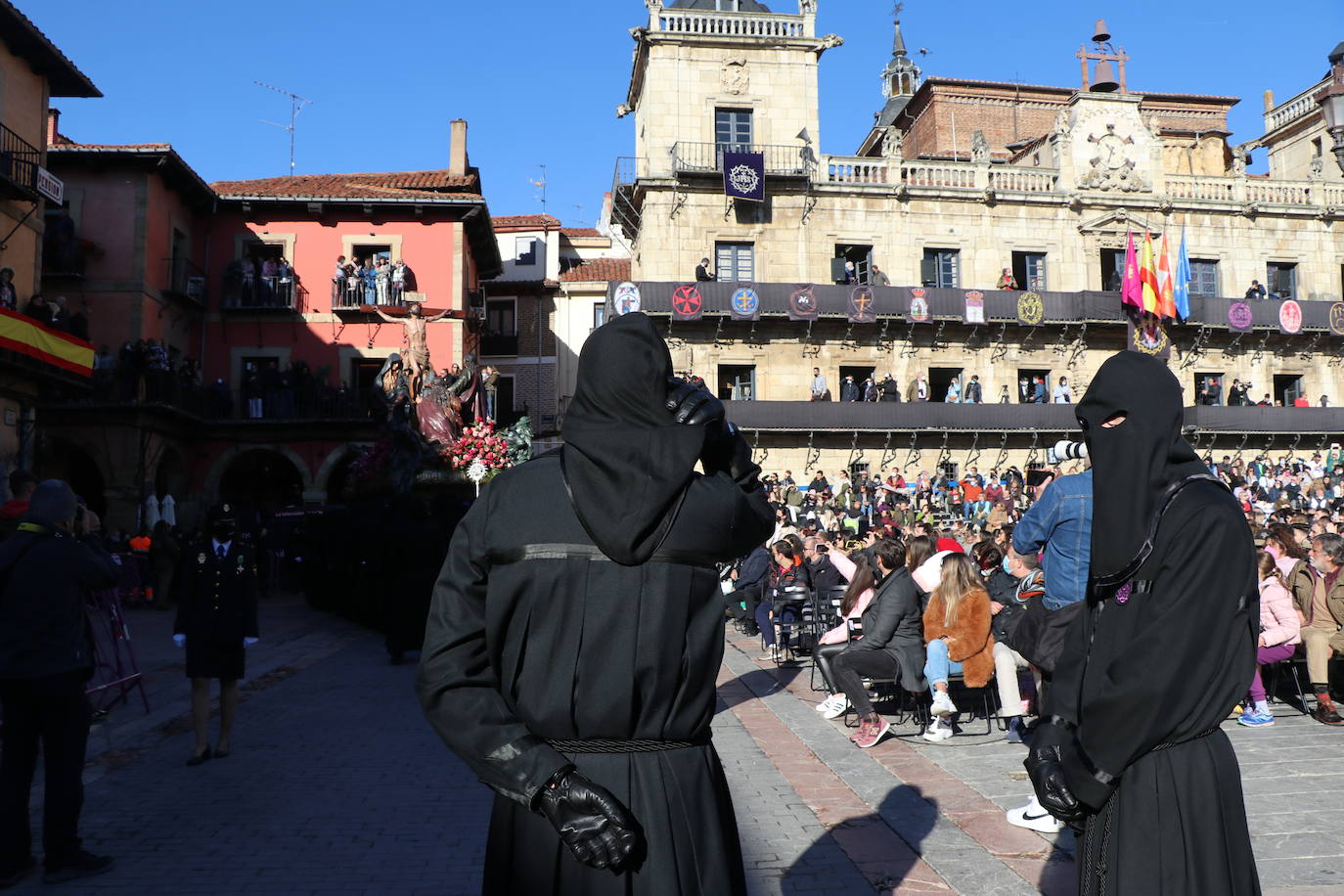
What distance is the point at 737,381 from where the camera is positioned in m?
34.2

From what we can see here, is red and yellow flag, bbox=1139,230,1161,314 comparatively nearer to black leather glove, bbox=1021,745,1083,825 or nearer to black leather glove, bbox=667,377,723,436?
black leather glove, bbox=1021,745,1083,825

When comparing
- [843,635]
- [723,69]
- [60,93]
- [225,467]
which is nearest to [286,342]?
[225,467]

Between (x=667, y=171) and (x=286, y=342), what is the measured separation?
12780 mm

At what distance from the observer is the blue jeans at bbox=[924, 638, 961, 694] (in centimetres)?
836

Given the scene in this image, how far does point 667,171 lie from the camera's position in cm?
3325

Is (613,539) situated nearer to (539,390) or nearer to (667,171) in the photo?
(667,171)

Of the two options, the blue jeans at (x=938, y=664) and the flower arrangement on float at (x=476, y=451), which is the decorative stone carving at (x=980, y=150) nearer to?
the flower arrangement on float at (x=476, y=451)

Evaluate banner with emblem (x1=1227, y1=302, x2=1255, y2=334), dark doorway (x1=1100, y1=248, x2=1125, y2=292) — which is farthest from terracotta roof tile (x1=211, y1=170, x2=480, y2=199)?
banner with emblem (x1=1227, y1=302, x2=1255, y2=334)

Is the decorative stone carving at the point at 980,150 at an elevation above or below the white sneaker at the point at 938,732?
above

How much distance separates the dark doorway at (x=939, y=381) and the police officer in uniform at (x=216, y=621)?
98.3 feet

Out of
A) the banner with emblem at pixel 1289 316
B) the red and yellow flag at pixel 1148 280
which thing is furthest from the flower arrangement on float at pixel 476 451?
the banner with emblem at pixel 1289 316

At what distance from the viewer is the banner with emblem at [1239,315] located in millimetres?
34812

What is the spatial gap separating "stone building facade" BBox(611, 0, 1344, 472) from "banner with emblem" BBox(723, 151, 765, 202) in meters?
0.63

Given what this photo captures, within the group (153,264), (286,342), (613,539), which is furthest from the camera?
(286,342)
